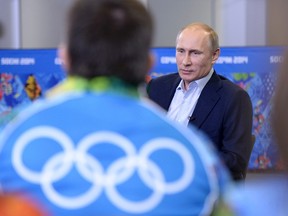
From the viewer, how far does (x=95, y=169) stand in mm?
1249

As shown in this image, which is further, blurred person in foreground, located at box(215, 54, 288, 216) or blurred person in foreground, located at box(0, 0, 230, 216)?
blurred person in foreground, located at box(0, 0, 230, 216)

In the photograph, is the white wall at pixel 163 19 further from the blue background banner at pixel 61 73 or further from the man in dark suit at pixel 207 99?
the man in dark suit at pixel 207 99

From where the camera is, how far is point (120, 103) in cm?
129

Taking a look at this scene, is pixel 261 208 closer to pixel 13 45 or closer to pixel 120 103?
pixel 120 103

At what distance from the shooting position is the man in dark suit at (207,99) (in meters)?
2.94

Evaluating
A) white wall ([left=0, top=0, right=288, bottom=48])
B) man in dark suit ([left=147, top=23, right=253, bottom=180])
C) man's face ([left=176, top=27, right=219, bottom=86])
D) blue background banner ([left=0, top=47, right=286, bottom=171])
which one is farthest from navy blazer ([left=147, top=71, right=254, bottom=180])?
white wall ([left=0, top=0, right=288, bottom=48])

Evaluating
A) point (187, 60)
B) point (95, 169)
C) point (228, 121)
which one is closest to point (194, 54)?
point (187, 60)

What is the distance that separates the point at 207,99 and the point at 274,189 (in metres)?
1.95

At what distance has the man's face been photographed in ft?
10.6

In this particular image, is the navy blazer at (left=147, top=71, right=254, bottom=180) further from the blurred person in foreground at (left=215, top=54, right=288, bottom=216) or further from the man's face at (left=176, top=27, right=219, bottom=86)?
the blurred person in foreground at (left=215, top=54, right=288, bottom=216)

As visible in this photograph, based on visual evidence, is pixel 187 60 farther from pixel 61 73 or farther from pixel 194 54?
pixel 61 73

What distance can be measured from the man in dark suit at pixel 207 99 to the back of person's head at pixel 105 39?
62.8 inches

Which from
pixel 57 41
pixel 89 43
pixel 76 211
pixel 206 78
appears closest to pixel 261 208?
pixel 76 211

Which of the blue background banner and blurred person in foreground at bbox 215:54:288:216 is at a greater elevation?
blurred person in foreground at bbox 215:54:288:216
